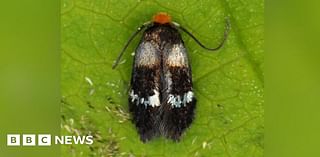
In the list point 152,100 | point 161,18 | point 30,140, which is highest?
point 161,18

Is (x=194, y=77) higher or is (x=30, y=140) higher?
(x=194, y=77)

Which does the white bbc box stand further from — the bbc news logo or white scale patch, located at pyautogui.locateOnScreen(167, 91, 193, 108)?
white scale patch, located at pyautogui.locateOnScreen(167, 91, 193, 108)

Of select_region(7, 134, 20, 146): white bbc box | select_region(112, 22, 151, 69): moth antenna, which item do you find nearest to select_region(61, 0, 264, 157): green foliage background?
select_region(112, 22, 151, 69): moth antenna

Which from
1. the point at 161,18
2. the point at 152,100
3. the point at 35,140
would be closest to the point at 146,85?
the point at 152,100

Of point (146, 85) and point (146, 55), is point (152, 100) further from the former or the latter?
point (146, 55)

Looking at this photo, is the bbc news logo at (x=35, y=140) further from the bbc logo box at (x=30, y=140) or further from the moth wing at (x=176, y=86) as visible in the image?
the moth wing at (x=176, y=86)

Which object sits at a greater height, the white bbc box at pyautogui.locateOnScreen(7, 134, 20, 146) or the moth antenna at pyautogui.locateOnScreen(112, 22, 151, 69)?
the moth antenna at pyautogui.locateOnScreen(112, 22, 151, 69)
